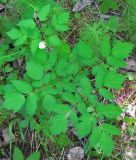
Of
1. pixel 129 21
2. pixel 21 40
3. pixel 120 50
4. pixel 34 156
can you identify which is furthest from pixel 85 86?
pixel 129 21

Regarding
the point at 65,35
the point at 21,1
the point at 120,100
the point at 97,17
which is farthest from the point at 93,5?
the point at 120,100

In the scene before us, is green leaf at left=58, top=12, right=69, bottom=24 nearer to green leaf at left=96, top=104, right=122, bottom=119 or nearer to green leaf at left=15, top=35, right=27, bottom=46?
green leaf at left=15, top=35, right=27, bottom=46

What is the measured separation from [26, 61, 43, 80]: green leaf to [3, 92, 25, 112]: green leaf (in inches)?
6.3

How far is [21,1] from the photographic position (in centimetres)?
269

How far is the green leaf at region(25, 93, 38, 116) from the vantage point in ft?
6.37

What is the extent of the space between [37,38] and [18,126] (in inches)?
27.5

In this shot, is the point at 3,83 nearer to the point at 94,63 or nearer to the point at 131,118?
the point at 94,63

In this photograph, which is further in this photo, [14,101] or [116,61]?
[116,61]

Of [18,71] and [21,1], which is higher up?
[21,1]

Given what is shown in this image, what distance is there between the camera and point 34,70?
2.05 meters

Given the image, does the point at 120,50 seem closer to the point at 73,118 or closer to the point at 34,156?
the point at 73,118

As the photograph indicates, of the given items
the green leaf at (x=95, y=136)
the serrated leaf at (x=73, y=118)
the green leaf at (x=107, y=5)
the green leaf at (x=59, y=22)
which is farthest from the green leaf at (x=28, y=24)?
the green leaf at (x=107, y=5)

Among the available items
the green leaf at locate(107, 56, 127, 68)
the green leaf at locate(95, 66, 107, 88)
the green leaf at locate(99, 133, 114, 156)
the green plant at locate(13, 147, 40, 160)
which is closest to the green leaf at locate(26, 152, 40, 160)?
the green plant at locate(13, 147, 40, 160)

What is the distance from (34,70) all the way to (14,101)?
9.5 inches
